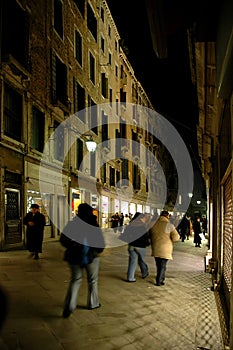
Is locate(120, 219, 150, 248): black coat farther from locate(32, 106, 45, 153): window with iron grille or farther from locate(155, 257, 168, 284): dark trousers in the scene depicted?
locate(32, 106, 45, 153): window with iron grille

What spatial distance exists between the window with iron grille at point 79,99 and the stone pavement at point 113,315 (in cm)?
1583

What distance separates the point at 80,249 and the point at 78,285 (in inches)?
22.4

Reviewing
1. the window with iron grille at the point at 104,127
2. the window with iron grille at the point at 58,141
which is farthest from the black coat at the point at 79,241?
the window with iron grille at the point at 104,127

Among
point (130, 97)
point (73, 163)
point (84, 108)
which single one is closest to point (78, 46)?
point (84, 108)

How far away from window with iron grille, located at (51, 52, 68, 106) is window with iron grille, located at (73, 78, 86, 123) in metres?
2.19

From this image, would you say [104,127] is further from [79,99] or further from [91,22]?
[91,22]

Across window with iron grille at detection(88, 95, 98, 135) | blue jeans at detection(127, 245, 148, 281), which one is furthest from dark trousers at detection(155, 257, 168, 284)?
window with iron grille at detection(88, 95, 98, 135)

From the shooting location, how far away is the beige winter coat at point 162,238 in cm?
930

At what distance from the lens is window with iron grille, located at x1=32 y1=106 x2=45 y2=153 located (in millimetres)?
18500

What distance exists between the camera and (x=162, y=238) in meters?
9.50

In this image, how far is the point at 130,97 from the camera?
43.2m

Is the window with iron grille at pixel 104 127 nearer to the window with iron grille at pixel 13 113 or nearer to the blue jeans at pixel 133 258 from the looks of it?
the window with iron grille at pixel 13 113

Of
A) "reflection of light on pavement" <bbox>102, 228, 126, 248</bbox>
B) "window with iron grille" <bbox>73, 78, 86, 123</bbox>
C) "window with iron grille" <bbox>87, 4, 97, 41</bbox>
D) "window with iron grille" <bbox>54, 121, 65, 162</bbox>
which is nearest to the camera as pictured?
"reflection of light on pavement" <bbox>102, 228, 126, 248</bbox>

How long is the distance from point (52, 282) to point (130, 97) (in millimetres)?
35928
